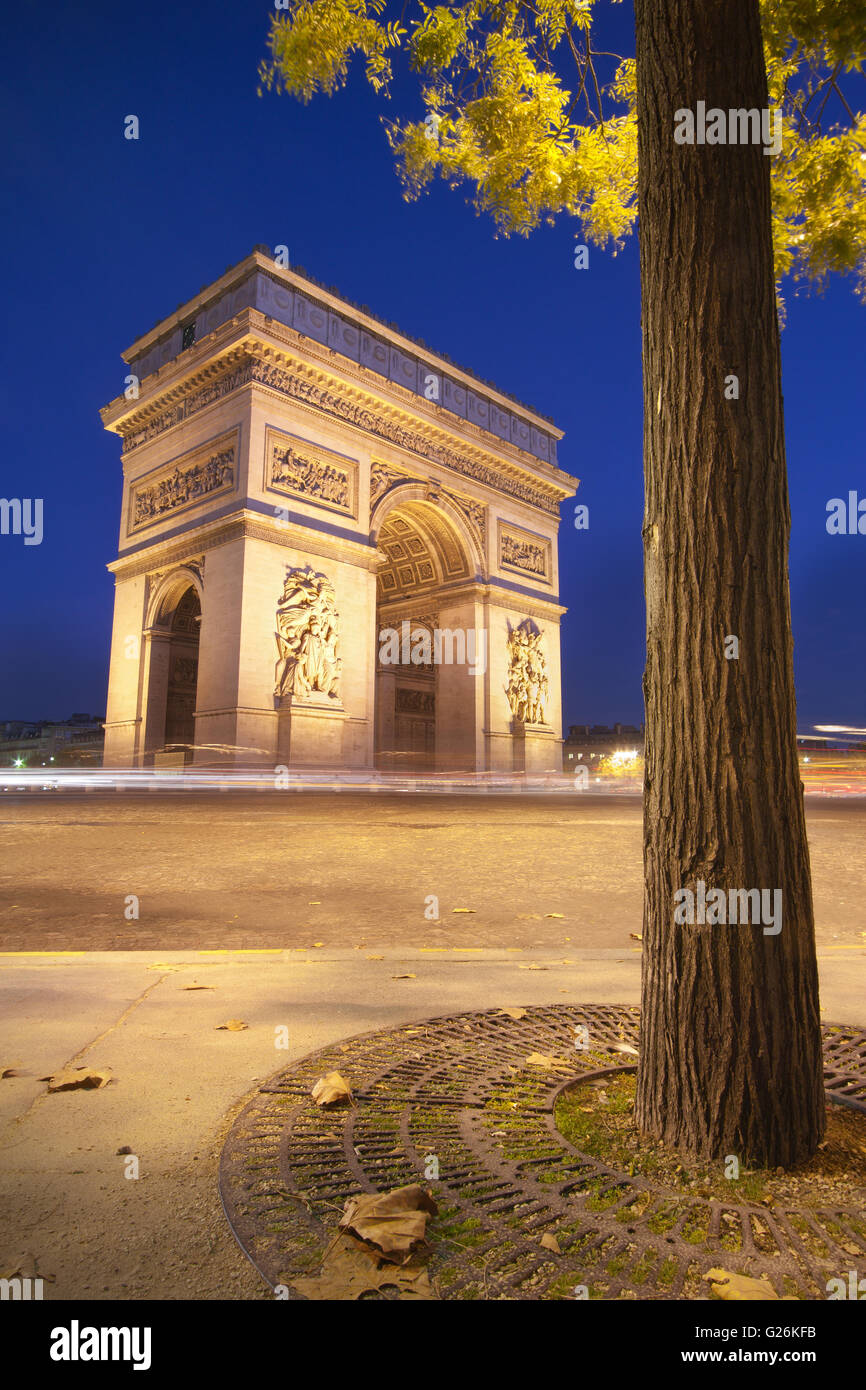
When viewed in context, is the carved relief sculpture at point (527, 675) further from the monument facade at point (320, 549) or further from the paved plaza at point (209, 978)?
the paved plaza at point (209, 978)

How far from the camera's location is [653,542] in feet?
6.49

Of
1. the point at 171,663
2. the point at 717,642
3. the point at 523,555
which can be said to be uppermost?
the point at 523,555

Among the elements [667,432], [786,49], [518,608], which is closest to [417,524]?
[518,608]

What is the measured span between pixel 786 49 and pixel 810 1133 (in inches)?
193

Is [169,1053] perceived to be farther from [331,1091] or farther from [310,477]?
[310,477]

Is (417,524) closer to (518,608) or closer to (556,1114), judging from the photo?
(518,608)

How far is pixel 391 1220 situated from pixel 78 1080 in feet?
3.25

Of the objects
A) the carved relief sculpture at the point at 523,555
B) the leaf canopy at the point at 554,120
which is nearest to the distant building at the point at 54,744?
the carved relief sculpture at the point at 523,555

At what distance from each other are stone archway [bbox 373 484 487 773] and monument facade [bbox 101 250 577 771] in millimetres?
83

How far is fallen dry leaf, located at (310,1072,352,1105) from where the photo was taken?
6.14 ft

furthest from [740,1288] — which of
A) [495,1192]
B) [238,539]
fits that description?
[238,539]

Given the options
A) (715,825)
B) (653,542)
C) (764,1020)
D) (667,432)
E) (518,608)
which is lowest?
(764,1020)

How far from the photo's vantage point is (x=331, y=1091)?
189 cm

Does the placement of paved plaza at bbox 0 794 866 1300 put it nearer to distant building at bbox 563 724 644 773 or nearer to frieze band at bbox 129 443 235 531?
frieze band at bbox 129 443 235 531
